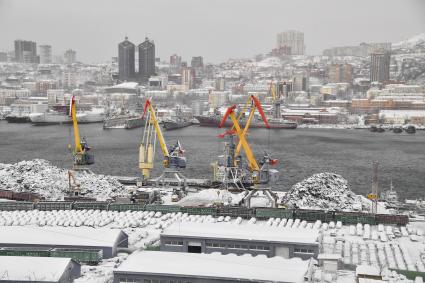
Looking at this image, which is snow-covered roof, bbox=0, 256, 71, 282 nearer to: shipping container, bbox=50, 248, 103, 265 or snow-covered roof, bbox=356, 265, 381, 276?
shipping container, bbox=50, 248, 103, 265

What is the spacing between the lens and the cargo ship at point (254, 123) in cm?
3572

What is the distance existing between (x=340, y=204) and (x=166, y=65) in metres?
88.6

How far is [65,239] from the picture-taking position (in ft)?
23.0

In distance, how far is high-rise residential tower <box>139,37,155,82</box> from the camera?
79438mm

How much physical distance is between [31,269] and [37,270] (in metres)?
0.06

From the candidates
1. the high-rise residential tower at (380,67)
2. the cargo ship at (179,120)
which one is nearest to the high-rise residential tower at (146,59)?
the high-rise residential tower at (380,67)

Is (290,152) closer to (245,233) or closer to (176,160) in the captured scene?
(176,160)

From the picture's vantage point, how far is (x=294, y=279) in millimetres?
5379

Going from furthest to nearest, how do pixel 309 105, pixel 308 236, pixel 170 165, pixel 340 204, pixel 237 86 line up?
pixel 237 86, pixel 309 105, pixel 170 165, pixel 340 204, pixel 308 236

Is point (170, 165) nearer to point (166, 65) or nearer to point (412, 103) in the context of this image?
point (412, 103)

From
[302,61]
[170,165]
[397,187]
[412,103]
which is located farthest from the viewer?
[302,61]

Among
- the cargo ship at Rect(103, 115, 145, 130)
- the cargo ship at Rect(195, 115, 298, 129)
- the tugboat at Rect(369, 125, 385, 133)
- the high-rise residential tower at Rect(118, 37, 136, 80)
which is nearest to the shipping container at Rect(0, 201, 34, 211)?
the cargo ship at Rect(103, 115, 145, 130)

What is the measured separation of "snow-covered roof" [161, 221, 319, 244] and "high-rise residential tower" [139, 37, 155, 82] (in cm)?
7267

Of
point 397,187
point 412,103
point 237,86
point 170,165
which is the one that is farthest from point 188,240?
point 237,86
